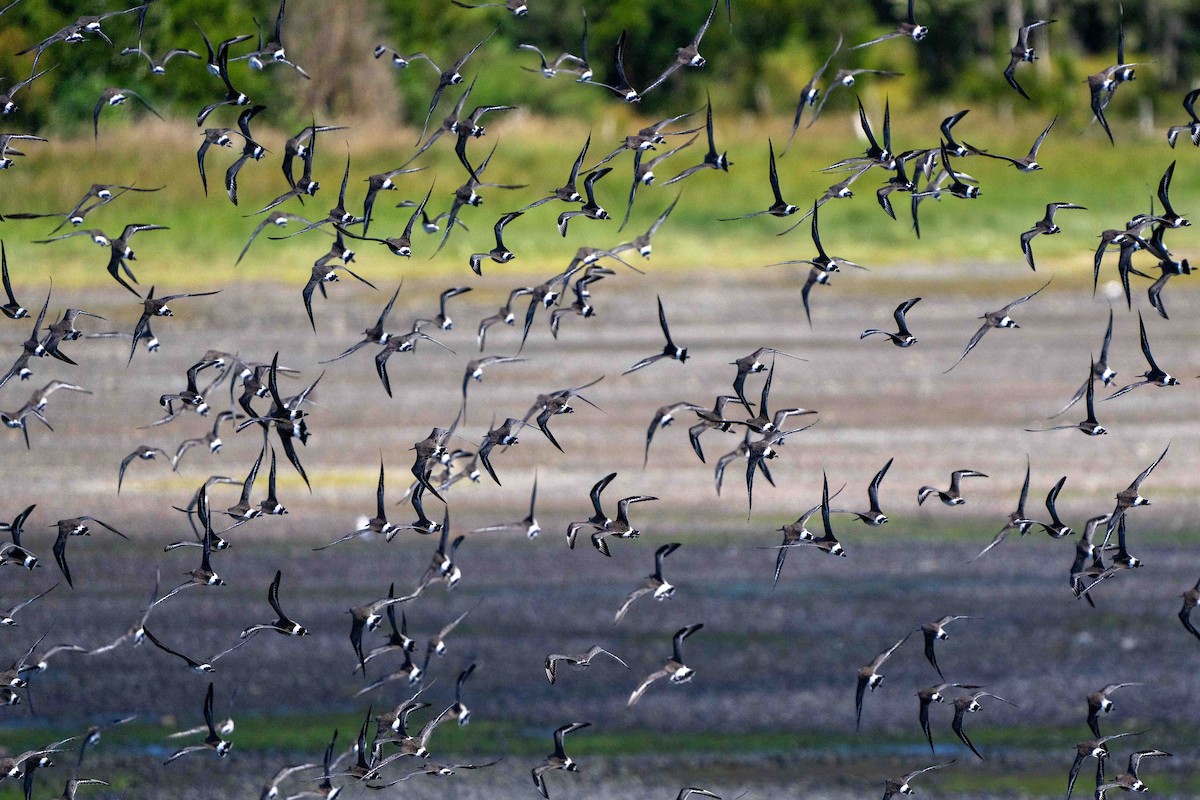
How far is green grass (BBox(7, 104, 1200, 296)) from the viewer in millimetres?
25641

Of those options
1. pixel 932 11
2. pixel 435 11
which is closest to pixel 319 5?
pixel 435 11

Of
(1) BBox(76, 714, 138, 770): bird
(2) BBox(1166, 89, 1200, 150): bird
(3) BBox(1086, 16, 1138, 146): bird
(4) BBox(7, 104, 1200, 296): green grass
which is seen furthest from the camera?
(4) BBox(7, 104, 1200, 296): green grass

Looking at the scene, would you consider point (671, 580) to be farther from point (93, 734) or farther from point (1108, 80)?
point (1108, 80)

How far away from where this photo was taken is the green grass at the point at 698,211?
1009 inches

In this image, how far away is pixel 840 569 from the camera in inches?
503

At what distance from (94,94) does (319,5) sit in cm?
1419

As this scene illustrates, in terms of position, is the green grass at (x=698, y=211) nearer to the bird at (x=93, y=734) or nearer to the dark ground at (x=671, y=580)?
the dark ground at (x=671, y=580)

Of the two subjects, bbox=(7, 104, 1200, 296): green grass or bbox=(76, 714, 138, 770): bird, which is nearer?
bbox=(76, 714, 138, 770): bird

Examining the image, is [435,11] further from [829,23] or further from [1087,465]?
[829,23]

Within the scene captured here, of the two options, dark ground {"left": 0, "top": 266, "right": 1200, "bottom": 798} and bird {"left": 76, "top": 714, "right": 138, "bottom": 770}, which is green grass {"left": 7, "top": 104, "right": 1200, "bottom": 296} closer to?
dark ground {"left": 0, "top": 266, "right": 1200, "bottom": 798}

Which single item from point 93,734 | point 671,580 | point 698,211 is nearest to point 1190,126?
point 93,734

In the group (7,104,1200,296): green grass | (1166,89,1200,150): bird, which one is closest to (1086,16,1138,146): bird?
(1166,89,1200,150): bird

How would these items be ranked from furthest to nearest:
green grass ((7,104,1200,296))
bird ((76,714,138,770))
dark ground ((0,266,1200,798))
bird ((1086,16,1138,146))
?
green grass ((7,104,1200,296))
dark ground ((0,266,1200,798))
bird ((76,714,138,770))
bird ((1086,16,1138,146))

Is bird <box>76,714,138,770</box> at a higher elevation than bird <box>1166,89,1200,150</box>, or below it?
below
